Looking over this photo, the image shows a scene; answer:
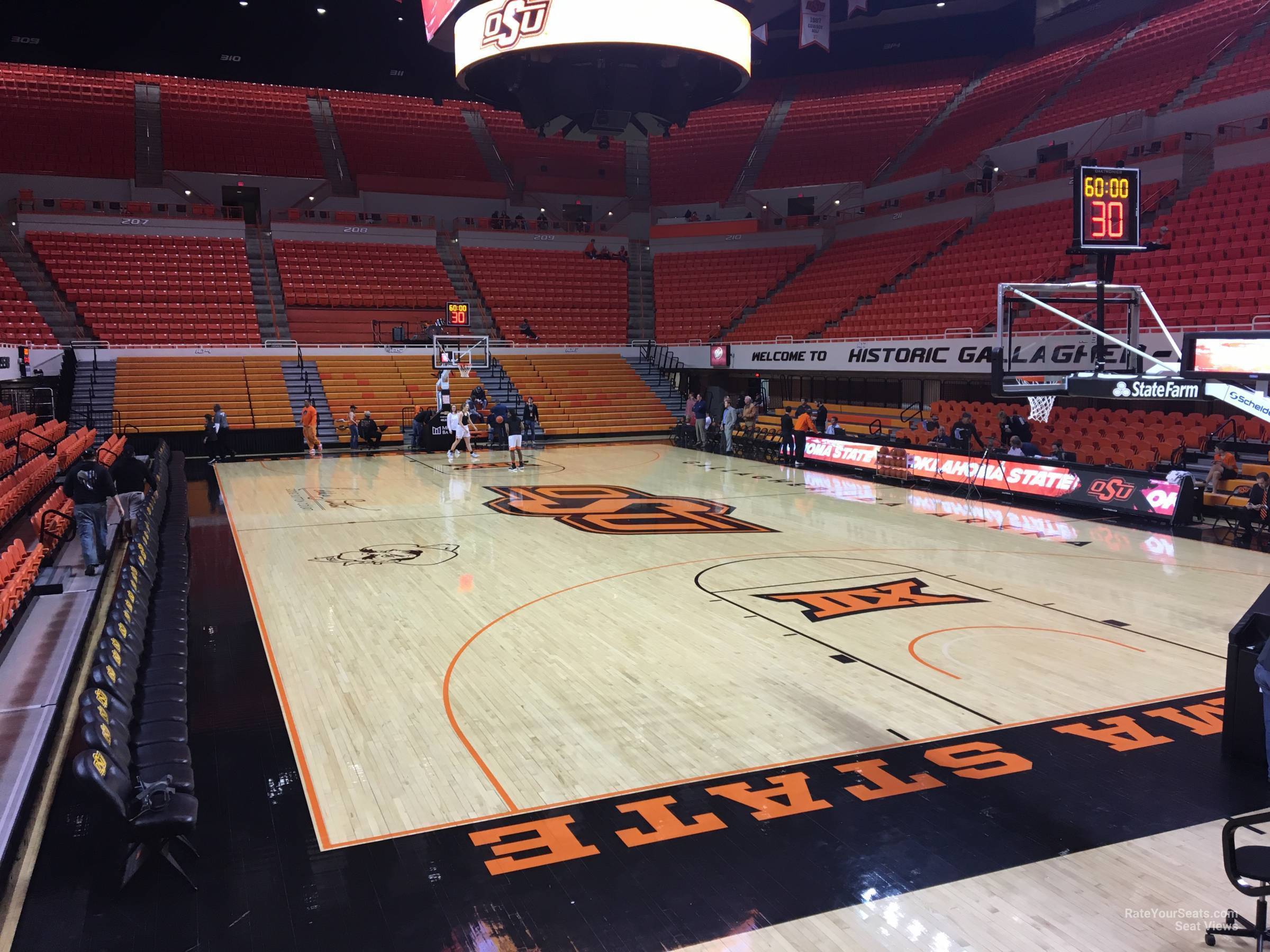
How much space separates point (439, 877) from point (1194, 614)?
8.08 m

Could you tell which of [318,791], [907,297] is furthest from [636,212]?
[318,791]

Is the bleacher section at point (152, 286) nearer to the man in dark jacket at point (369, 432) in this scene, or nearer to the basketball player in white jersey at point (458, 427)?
the man in dark jacket at point (369, 432)

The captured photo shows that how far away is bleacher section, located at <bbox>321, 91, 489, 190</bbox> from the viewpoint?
35.2 metres

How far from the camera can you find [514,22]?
9.95 meters

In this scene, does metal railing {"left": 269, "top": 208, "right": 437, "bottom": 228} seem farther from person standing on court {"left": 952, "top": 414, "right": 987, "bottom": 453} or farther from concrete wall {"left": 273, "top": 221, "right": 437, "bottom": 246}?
person standing on court {"left": 952, "top": 414, "right": 987, "bottom": 453}

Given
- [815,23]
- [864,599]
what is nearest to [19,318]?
[864,599]

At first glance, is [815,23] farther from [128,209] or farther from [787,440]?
[128,209]

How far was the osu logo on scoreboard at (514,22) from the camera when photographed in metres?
9.73

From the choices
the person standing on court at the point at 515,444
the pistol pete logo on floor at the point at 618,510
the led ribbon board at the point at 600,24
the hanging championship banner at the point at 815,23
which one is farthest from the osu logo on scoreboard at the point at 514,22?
the hanging championship banner at the point at 815,23

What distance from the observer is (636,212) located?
3716 cm

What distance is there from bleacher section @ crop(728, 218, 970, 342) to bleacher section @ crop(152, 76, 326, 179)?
1710 cm

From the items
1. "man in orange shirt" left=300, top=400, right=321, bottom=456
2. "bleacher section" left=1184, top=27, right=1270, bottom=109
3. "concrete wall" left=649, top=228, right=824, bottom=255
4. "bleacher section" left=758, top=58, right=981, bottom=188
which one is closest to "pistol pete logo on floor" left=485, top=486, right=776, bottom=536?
"man in orange shirt" left=300, top=400, right=321, bottom=456

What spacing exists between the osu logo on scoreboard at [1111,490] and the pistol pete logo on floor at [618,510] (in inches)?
218

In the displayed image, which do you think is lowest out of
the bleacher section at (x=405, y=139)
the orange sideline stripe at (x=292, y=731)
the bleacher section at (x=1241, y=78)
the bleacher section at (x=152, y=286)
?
the orange sideline stripe at (x=292, y=731)
